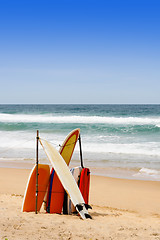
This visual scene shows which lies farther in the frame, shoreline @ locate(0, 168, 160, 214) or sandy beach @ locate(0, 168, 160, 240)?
shoreline @ locate(0, 168, 160, 214)

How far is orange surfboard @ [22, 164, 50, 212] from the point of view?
4.97m

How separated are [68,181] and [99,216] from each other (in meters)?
0.88

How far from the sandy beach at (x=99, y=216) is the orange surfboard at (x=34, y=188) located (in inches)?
7.3

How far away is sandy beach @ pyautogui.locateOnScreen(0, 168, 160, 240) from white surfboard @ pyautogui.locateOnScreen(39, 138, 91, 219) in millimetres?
198

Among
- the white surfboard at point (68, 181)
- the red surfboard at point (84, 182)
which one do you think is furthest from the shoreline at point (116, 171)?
the white surfboard at point (68, 181)

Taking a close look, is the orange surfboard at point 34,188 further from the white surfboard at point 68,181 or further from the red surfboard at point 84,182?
the red surfboard at point 84,182

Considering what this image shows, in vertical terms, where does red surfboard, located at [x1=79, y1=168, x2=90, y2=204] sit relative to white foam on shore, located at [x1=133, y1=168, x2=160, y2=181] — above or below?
above

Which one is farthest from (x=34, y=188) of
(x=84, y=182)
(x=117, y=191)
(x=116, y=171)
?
(x=116, y=171)

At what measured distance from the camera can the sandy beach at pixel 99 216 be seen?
149 inches

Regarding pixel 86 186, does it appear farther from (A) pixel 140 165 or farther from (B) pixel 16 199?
(A) pixel 140 165

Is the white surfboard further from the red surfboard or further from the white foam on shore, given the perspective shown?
the white foam on shore

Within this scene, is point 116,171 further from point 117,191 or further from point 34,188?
point 34,188

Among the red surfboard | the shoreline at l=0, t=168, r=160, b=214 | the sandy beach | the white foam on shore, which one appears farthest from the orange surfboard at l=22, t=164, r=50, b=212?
the white foam on shore

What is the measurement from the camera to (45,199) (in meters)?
5.16
